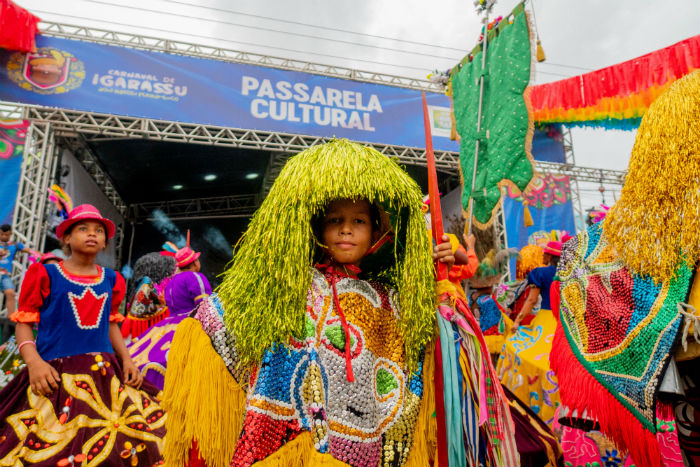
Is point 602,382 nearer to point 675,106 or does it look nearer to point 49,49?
point 675,106

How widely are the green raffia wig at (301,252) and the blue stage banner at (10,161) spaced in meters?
7.21

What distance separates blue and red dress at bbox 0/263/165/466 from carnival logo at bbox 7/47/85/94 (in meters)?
5.93

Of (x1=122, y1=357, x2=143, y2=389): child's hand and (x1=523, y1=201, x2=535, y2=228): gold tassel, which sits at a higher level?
(x1=523, y1=201, x2=535, y2=228): gold tassel

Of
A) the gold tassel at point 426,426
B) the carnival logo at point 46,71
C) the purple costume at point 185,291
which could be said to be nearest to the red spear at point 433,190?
the gold tassel at point 426,426

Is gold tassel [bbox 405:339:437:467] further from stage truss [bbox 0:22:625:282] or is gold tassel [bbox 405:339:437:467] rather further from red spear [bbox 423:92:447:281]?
stage truss [bbox 0:22:625:282]

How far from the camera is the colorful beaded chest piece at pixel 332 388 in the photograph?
1.36m

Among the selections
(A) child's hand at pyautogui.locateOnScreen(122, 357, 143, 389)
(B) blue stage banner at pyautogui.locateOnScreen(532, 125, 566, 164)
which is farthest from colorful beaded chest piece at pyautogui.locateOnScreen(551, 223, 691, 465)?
(B) blue stage banner at pyautogui.locateOnScreen(532, 125, 566, 164)

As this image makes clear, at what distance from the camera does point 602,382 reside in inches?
72.6

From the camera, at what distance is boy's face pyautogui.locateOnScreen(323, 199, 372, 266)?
1.65 m

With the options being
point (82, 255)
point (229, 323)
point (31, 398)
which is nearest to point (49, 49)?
point (82, 255)

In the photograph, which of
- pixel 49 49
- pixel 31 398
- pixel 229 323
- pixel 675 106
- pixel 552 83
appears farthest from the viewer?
pixel 552 83

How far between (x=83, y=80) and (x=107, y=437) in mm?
6809

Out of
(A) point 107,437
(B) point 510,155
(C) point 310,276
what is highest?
(B) point 510,155

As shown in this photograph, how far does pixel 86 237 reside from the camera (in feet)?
8.58
